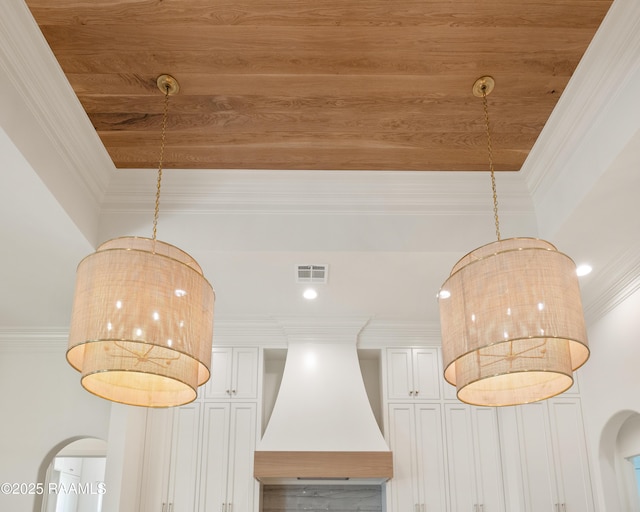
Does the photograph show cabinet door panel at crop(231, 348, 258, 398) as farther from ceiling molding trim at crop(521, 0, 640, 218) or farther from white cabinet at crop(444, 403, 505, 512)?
ceiling molding trim at crop(521, 0, 640, 218)

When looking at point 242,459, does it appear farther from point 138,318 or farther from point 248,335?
point 138,318

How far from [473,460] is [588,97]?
287 cm

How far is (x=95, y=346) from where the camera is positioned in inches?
82.9

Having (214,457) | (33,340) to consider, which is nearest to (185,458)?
(214,457)

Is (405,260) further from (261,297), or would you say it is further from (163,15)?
(163,15)

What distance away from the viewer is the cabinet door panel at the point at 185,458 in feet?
15.2

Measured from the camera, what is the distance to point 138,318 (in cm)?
202

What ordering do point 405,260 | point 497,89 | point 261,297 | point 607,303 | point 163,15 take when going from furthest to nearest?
point 261,297, point 607,303, point 405,260, point 497,89, point 163,15

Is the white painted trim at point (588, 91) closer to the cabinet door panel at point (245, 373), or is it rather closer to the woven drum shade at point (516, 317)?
the woven drum shade at point (516, 317)

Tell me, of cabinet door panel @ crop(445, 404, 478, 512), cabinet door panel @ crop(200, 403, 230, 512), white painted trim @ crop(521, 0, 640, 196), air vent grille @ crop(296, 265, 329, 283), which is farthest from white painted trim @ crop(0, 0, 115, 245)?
cabinet door panel @ crop(445, 404, 478, 512)

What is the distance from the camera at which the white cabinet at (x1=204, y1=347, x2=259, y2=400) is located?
4926 mm

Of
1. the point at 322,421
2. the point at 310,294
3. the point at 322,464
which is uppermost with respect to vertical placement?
the point at 310,294

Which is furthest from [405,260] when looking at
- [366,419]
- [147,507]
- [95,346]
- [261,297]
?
[147,507]

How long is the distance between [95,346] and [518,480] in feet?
11.5
